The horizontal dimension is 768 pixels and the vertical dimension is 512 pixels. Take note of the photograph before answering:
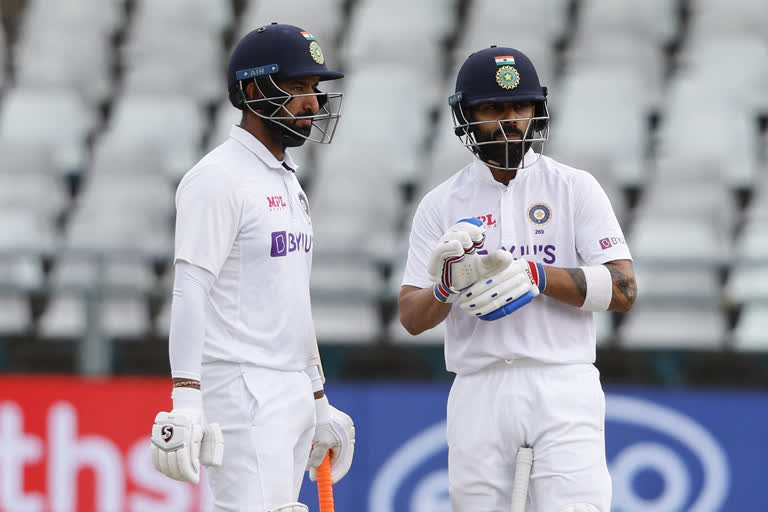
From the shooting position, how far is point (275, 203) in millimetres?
4219

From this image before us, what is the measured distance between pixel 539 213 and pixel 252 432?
44.1 inches

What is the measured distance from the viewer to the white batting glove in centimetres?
385

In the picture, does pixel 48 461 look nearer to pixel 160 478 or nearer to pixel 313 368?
pixel 160 478

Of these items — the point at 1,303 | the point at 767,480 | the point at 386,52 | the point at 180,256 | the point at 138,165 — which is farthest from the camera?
the point at 386,52

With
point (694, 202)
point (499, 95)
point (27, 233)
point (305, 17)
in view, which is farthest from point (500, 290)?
point (305, 17)

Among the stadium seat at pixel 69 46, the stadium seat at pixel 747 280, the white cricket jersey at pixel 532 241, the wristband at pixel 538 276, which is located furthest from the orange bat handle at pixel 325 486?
the stadium seat at pixel 69 46

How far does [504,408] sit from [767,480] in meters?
3.49

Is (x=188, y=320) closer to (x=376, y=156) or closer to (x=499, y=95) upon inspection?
(x=499, y=95)

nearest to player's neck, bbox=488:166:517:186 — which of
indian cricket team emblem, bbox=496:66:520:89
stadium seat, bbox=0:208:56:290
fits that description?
indian cricket team emblem, bbox=496:66:520:89

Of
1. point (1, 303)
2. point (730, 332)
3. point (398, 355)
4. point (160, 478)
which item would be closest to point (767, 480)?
point (730, 332)

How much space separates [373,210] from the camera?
31.0 ft

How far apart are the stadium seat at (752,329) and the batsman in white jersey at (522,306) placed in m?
3.52

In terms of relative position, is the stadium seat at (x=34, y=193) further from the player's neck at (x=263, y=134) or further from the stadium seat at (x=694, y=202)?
the player's neck at (x=263, y=134)

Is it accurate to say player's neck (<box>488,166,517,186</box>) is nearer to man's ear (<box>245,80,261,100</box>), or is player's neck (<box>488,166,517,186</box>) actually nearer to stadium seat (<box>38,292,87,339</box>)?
man's ear (<box>245,80,261,100</box>)
